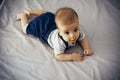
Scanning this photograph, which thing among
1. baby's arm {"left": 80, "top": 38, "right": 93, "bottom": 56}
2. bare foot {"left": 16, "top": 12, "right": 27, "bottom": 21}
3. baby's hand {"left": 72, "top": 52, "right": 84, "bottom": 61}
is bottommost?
baby's hand {"left": 72, "top": 52, "right": 84, "bottom": 61}

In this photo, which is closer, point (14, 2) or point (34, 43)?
point (34, 43)

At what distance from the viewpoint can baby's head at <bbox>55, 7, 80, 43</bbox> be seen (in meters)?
1.00

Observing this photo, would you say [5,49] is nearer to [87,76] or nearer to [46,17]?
[46,17]

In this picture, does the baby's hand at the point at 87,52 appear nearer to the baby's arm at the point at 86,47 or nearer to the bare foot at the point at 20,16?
the baby's arm at the point at 86,47

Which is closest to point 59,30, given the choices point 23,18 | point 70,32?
point 70,32

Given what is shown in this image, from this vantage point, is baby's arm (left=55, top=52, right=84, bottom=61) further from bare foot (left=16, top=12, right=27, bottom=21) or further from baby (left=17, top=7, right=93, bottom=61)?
bare foot (left=16, top=12, right=27, bottom=21)

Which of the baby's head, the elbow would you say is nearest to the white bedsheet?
the elbow

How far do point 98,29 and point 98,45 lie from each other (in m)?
0.13

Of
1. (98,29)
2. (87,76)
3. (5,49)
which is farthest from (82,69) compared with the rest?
(5,49)

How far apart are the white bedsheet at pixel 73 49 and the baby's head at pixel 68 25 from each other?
4.7 inches

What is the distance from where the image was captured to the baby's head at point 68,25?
1000 millimetres

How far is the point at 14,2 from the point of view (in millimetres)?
1450

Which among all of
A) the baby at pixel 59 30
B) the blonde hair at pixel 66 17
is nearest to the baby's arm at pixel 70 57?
the baby at pixel 59 30

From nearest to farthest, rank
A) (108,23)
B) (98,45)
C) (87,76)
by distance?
(87,76), (98,45), (108,23)
